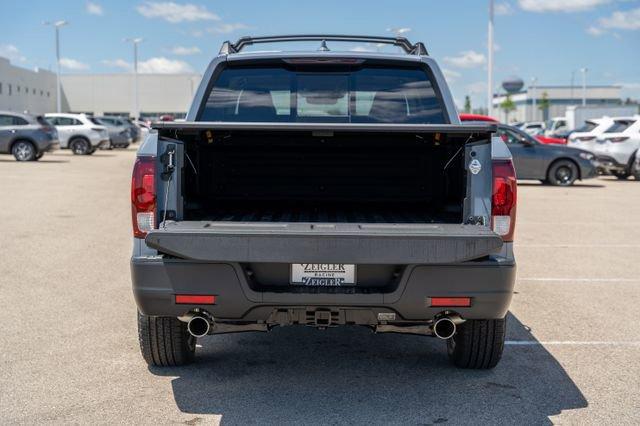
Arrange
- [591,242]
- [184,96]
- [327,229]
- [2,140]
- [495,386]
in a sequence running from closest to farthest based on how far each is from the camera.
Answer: [327,229] → [495,386] → [591,242] → [2,140] → [184,96]

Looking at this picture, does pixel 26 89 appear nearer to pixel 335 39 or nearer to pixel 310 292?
pixel 335 39

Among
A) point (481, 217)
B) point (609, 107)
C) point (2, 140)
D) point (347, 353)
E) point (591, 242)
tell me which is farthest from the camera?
point (609, 107)

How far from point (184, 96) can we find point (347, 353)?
104270mm

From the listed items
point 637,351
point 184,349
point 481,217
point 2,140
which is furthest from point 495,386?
point 2,140

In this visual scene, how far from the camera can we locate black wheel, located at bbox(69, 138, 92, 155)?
3744 centimetres

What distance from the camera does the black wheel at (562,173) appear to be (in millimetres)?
22453

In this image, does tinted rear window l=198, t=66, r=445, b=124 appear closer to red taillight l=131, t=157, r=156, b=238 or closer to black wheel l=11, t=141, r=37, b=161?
red taillight l=131, t=157, r=156, b=238

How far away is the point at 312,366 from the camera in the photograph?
213 inches

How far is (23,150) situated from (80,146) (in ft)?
24.0

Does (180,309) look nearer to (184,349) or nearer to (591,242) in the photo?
(184,349)

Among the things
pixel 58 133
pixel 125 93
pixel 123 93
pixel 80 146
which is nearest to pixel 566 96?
pixel 125 93

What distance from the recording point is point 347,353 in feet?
18.9

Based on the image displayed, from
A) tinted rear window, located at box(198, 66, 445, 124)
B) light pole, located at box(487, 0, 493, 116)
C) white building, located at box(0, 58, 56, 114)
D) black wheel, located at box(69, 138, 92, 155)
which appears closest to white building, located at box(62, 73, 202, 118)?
white building, located at box(0, 58, 56, 114)

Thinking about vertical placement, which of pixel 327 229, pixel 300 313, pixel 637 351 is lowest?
pixel 637 351
